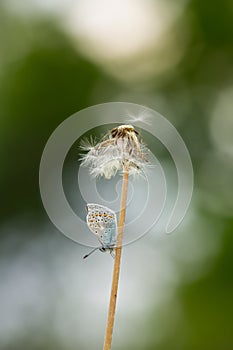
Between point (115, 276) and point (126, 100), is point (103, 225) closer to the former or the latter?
point (115, 276)

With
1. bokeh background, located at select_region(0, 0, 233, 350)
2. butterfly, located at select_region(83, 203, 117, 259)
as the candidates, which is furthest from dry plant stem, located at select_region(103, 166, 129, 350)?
bokeh background, located at select_region(0, 0, 233, 350)

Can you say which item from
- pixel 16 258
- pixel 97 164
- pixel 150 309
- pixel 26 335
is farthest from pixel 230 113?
pixel 97 164

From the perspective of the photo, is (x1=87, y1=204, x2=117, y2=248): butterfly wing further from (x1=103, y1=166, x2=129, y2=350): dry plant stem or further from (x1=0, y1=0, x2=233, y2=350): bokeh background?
(x1=0, y1=0, x2=233, y2=350): bokeh background

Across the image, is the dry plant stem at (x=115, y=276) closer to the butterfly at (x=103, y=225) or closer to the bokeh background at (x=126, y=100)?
the butterfly at (x=103, y=225)

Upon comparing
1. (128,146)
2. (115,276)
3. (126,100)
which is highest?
(126,100)

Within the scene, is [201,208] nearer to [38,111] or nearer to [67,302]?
[67,302]

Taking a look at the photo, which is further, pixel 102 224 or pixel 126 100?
pixel 126 100

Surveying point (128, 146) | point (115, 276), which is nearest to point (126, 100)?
point (128, 146)
